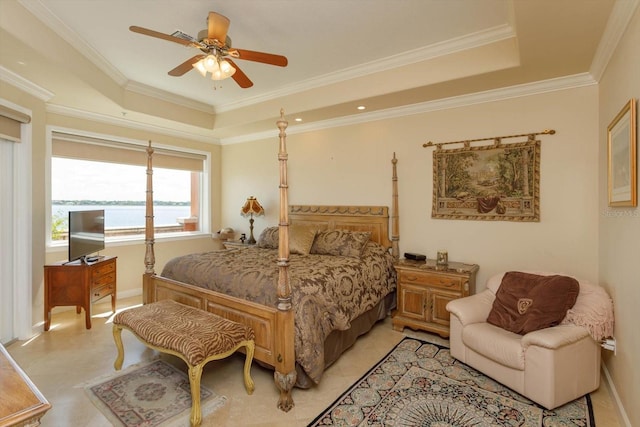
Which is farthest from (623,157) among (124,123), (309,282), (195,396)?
(124,123)

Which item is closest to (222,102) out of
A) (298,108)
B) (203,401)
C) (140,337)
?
(298,108)

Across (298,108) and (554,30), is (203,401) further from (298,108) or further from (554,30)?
(554,30)

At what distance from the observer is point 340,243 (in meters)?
3.78

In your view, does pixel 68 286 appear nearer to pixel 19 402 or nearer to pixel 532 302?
pixel 19 402

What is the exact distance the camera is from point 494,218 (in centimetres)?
339

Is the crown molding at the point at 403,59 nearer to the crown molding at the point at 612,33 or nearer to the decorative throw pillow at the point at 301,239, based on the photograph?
the crown molding at the point at 612,33

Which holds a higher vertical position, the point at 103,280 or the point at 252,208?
the point at 252,208

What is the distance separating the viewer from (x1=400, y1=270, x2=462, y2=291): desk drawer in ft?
10.5

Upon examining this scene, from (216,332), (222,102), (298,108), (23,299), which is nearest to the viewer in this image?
(216,332)

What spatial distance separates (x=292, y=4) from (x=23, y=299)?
387cm

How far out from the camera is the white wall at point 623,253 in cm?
187

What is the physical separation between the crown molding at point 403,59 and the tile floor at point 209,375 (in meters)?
2.91

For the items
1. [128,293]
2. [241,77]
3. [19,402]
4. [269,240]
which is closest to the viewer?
[19,402]

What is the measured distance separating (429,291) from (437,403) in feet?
4.12
